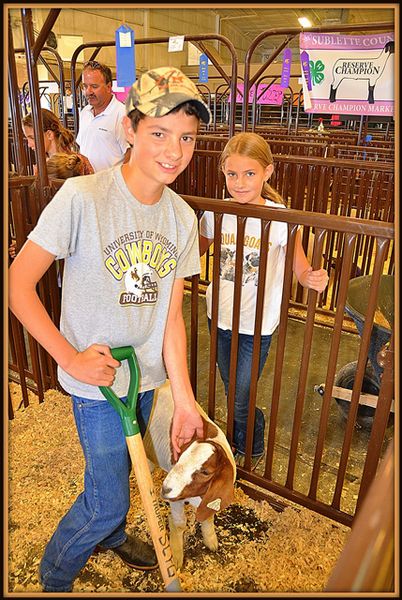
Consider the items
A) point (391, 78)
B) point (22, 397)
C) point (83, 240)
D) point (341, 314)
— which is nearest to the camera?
point (83, 240)

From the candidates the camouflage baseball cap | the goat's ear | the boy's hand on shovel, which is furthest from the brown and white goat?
the camouflage baseball cap

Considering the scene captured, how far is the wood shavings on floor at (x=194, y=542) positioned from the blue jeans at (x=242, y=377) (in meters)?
0.28

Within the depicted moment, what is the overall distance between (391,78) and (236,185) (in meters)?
2.25

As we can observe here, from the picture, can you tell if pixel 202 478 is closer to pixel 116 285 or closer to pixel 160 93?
pixel 116 285

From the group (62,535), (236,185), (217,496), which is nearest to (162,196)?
(236,185)

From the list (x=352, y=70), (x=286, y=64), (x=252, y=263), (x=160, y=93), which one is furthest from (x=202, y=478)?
(x=286, y=64)

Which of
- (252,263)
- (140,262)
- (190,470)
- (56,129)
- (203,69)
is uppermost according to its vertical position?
(203,69)

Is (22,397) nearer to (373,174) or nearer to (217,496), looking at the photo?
(217,496)

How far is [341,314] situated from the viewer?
1.98 meters

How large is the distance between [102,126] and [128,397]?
140 inches

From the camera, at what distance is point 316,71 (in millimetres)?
3926

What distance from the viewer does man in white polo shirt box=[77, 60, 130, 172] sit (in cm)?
449

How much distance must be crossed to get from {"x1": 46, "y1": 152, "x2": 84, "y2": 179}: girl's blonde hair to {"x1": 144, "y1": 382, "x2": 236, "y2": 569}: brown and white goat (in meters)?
1.58

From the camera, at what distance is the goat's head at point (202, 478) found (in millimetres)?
1703
